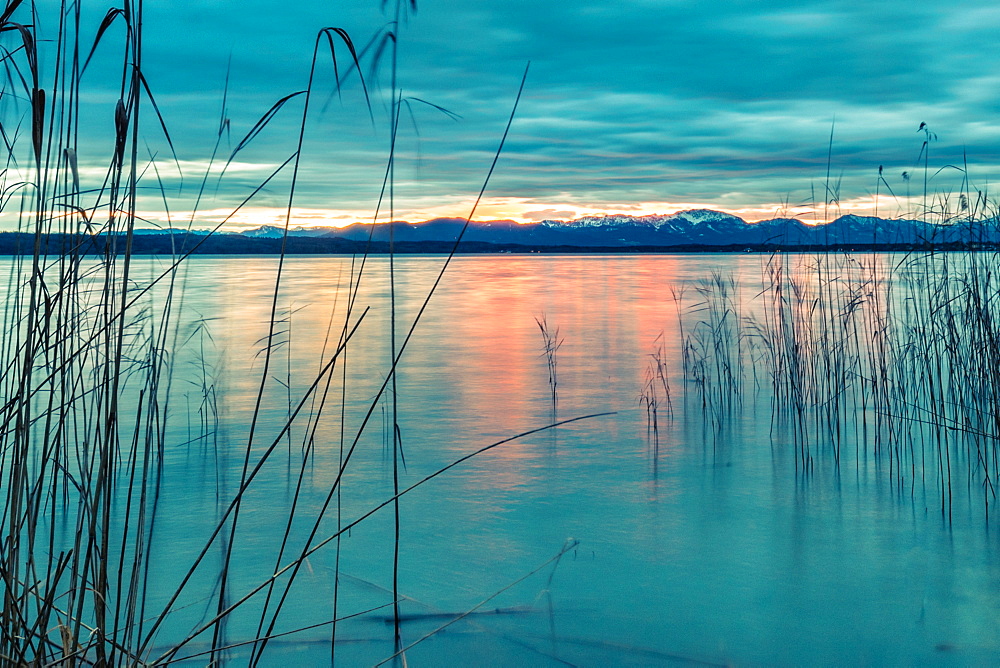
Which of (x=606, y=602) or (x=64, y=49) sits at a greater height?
(x=64, y=49)

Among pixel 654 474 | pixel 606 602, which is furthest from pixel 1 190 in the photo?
pixel 654 474

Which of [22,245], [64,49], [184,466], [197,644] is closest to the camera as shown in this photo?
[64,49]

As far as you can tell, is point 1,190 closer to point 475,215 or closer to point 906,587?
point 475,215

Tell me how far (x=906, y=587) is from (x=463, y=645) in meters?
1.82

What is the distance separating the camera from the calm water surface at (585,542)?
98.7 inches

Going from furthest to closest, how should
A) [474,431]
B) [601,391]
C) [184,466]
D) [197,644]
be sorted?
[601,391], [474,431], [184,466], [197,644]

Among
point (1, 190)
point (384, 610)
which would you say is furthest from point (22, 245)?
point (384, 610)

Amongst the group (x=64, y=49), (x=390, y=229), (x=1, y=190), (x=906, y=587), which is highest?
(x=64, y=49)

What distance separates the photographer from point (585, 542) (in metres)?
3.41

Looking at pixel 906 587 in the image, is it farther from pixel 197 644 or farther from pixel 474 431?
pixel 474 431

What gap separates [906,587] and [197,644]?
107 inches

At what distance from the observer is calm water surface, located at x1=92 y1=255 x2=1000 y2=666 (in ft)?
8.23

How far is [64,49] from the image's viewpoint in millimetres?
1434

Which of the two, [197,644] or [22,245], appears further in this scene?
[197,644]
